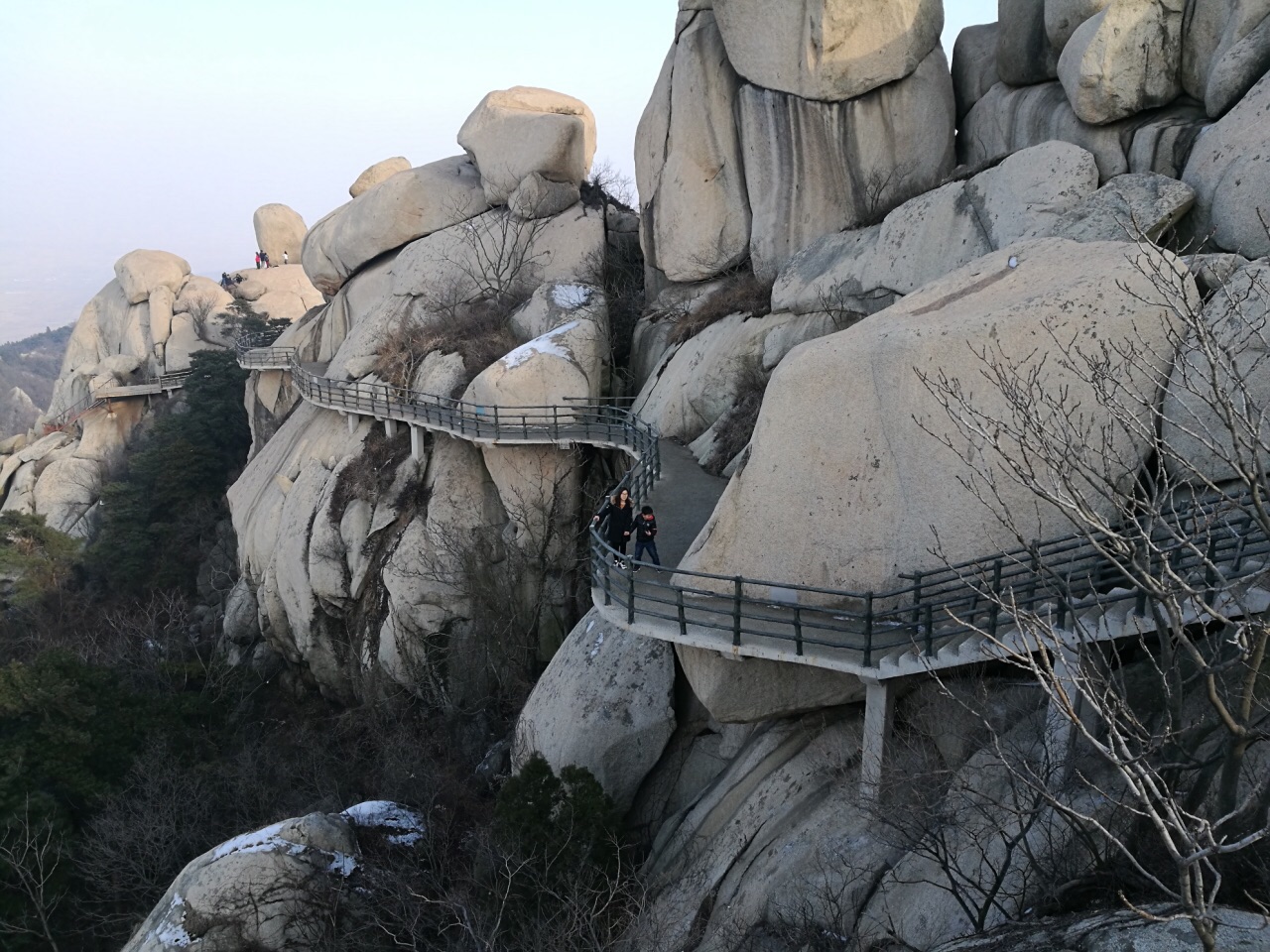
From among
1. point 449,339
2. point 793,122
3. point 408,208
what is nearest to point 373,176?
point 408,208

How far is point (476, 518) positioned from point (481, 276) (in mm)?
10609

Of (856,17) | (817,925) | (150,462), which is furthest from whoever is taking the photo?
(150,462)

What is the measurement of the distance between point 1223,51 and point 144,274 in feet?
172

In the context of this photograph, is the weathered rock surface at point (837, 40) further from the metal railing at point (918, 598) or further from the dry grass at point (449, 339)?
the metal railing at point (918, 598)

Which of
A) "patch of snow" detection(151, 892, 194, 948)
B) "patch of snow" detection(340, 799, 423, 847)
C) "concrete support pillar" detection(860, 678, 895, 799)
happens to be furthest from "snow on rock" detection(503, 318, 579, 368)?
"concrete support pillar" detection(860, 678, 895, 799)

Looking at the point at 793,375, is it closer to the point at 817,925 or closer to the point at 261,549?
the point at 817,925

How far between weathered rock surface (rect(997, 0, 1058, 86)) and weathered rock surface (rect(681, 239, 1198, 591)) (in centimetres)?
1010

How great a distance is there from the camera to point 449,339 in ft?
99.7

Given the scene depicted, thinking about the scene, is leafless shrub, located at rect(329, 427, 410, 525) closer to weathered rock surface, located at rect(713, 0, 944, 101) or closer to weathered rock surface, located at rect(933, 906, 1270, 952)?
weathered rock surface, located at rect(713, 0, 944, 101)

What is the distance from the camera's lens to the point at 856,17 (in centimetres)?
2262

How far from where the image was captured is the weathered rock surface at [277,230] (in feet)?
185

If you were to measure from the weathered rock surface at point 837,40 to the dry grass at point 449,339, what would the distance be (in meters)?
11.4

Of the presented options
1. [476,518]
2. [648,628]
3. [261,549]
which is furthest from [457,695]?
[648,628]

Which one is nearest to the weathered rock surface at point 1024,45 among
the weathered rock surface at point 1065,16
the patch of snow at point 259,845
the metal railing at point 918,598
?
the weathered rock surface at point 1065,16
